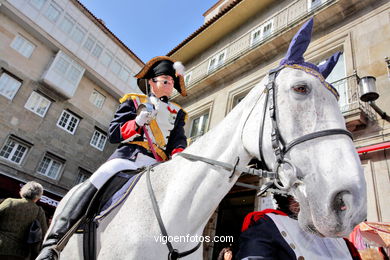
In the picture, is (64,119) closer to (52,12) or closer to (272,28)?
(52,12)

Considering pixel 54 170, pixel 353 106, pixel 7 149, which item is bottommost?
pixel 54 170

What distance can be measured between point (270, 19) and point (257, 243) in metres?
12.9

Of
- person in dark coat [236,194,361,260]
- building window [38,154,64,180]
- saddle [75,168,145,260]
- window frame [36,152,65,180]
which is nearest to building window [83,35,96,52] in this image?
window frame [36,152,65,180]

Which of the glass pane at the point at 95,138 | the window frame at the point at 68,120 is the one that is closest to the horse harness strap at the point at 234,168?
the window frame at the point at 68,120

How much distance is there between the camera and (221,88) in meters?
13.0

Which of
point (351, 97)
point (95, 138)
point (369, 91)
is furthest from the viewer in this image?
point (95, 138)

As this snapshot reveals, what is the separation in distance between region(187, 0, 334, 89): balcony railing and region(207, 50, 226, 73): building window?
0.22m

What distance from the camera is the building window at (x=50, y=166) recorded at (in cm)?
1714

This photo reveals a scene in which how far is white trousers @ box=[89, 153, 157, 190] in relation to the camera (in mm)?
2174

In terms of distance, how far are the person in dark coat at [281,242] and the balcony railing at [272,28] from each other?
9882 millimetres

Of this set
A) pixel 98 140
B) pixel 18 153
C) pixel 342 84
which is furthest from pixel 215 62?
pixel 18 153

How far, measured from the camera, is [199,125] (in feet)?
44.2

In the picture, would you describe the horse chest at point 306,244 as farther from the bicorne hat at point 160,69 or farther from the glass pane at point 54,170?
the glass pane at point 54,170

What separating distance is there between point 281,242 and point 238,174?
59 centimetres
